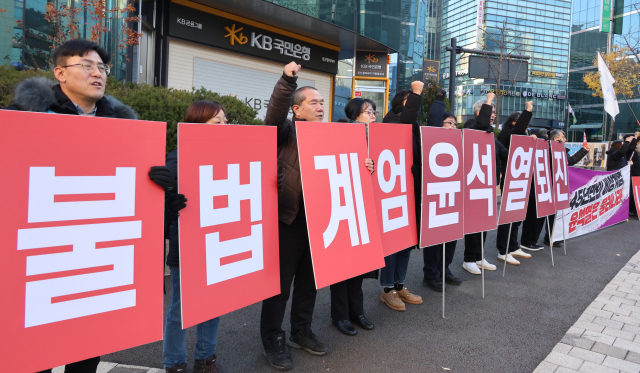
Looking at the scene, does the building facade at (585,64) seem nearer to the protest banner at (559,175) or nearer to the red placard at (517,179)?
the protest banner at (559,175)

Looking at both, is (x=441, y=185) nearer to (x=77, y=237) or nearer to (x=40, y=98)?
(x=77, y=237)

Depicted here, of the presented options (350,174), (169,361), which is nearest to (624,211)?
(350,174)

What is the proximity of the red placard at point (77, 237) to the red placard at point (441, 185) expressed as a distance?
8.28ft

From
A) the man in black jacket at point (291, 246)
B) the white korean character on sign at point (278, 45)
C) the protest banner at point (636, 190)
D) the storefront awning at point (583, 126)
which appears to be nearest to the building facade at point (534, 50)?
the storefront awning at point (583, 126)

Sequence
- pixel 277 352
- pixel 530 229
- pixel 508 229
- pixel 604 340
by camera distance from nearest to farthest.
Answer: pixel 277 352, pixel 604 340, pixel 508 229, pixel 530 229

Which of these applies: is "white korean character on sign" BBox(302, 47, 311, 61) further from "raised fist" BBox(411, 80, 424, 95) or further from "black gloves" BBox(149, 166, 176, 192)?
"black gloves" BBox(149, 166, 176, 192)

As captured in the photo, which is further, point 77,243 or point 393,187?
point 393,187

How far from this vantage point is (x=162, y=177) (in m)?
2.11

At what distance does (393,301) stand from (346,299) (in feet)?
2.57

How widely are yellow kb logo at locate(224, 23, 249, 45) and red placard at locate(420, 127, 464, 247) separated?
30.1 feet

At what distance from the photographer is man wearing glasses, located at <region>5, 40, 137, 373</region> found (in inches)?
76.5

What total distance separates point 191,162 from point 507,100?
60.8m

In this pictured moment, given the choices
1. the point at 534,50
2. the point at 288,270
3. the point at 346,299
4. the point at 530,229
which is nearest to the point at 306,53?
the point at 530,229

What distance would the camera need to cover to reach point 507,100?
5666 centimetres
